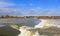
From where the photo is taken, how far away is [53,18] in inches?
85.9

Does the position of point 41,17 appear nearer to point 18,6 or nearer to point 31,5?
point 31,5

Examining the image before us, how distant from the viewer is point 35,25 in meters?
2.19

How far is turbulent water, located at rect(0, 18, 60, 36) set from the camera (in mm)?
2177

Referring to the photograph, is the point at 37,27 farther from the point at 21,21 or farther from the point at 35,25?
the point at 21,21

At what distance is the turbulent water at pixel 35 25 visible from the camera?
7.14 ft

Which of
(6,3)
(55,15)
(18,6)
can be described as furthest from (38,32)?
(6,3)

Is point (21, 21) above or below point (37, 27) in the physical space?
above

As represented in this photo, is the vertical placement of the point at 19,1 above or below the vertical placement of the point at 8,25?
above

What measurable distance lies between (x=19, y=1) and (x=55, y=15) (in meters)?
Answer: 0.61

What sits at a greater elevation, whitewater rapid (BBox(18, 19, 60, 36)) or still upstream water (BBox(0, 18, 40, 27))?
still upstream water (BBox(0, 18, 40, 27))

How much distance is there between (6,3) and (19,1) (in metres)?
0.21

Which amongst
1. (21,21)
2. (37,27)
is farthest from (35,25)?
(21,21)

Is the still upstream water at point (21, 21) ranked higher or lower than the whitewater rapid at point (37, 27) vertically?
higher

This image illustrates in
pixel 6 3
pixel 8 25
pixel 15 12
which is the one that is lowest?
pixel 8 25
